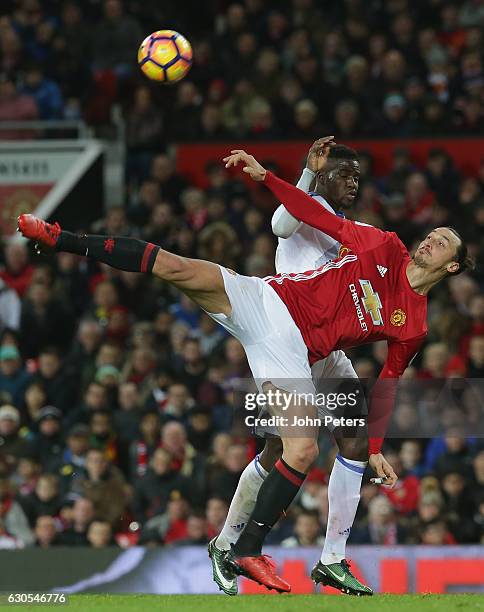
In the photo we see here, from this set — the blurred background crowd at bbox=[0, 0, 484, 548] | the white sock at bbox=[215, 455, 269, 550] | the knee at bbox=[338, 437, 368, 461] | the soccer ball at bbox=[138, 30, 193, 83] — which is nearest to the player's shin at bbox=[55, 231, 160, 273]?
the white sock at bbox=[215, 455, 269, 550]

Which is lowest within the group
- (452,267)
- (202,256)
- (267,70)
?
(452,267)

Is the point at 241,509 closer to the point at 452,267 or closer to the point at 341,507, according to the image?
the point at 341,507

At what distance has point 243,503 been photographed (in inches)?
309

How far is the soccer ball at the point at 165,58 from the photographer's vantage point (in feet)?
29.4

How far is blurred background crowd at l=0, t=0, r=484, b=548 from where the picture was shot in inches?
416

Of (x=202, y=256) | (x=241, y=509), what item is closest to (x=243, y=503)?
(x=241, y=509)

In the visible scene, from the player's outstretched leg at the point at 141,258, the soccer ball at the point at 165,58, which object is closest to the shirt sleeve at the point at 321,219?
the player's outstretched leg at the point at 141,258

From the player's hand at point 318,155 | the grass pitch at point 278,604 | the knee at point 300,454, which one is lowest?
the grass pitch at point 278,604

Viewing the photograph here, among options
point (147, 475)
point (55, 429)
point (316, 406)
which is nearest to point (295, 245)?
point (316, 406)

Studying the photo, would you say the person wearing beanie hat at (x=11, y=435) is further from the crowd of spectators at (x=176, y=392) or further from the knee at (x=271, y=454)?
the knee at (x=271, y=454)

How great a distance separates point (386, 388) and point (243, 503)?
3.44 ft

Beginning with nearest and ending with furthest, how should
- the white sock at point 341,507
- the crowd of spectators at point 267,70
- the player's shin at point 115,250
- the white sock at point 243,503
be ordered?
1. the player's shin at point 115,250
2. the white sock at point 341,507
3. the white sock at point 243,503
4. the crowd of spectators at point 267,70

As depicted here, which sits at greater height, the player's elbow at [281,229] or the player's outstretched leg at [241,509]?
the player's elbow at [281,229]

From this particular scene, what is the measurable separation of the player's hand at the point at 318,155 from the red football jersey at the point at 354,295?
0.45 metres
